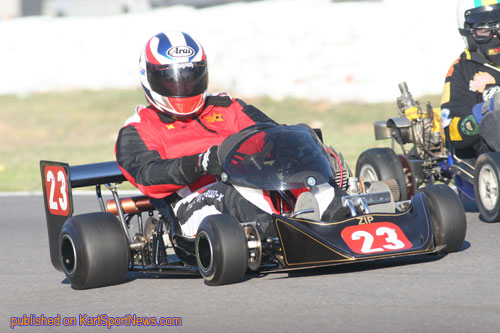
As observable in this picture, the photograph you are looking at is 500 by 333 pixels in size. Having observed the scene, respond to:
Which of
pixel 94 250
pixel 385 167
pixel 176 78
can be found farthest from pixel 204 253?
pixel 385 167

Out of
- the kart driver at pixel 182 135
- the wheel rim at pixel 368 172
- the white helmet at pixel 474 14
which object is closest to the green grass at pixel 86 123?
the wheel rim at pixel 368 172

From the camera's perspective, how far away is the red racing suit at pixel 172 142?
219 inches

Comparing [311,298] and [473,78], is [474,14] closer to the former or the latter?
[473,78]

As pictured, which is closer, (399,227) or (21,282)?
(399,227)

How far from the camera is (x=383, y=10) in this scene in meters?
16.6

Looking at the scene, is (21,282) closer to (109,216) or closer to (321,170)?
(109,216)

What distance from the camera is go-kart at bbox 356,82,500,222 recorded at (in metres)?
7.59

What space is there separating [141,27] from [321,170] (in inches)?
534

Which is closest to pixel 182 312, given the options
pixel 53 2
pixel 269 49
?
pixel 269 49

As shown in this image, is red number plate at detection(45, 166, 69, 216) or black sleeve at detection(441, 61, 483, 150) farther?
black sleeve at detection(441, 61, 483, 150)

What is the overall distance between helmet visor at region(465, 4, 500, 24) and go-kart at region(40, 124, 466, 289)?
2672mm

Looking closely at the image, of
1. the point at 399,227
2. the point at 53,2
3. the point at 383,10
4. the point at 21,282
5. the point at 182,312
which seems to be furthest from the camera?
the point at 53,2

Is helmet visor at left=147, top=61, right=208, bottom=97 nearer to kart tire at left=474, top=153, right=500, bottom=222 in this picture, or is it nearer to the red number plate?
the red number plate

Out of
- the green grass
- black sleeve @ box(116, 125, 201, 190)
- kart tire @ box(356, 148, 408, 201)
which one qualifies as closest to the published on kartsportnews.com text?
black sleeve @ box(116, 125, 201, 190)
